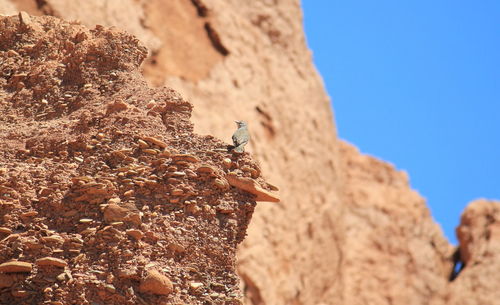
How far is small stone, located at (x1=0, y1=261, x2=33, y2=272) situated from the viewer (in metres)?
5.06

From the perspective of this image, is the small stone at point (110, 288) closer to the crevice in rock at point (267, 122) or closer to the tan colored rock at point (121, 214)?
the tan colored rock at point (121, 214)

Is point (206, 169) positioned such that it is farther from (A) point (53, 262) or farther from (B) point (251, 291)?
(B) point (251, 291)

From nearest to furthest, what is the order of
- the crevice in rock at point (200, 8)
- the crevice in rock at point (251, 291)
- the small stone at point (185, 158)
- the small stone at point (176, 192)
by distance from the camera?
the small stone at point (176, 192) < the small stone at point (185, 158) < the crevice in rock at point (251, 291) < the crevice in rock at point (200, 8)

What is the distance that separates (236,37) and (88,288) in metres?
11.1

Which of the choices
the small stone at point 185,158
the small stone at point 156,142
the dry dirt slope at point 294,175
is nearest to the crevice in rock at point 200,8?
the dry dirt slope at point 294,175

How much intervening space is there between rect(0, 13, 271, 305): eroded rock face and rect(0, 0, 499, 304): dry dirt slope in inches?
223

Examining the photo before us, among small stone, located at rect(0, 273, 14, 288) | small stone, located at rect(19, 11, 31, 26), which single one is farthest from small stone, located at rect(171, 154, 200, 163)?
small stone, located at rect(19, 11, 31, 26)

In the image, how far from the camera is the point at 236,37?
15.7 m

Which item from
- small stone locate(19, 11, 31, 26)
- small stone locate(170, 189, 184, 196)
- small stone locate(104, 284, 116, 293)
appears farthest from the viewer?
small stone locate(19, 11, 31, 26)

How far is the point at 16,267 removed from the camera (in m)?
5.07

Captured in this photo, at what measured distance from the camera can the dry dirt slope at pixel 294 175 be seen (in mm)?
13984

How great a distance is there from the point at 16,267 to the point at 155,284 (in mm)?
766

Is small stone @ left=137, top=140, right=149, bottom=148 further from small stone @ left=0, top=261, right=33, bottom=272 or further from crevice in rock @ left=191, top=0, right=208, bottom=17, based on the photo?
crevice in rock @ left=191, top=0, right=208, bottom=17

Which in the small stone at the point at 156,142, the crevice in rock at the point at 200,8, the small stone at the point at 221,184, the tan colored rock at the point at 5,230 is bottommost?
the tan colored rock at the point at 5,230
